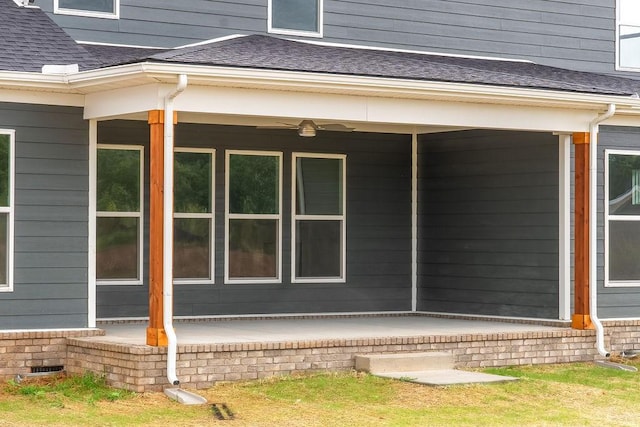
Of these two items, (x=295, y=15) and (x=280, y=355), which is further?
(x=295, y=15)

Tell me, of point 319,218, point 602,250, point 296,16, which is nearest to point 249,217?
point 319,218

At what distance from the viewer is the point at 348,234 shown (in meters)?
15.6

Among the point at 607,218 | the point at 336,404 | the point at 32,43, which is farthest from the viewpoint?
the point at 607,218

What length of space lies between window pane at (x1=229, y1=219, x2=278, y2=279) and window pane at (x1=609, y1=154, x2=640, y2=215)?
4218mm

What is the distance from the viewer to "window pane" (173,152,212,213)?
47.1ft

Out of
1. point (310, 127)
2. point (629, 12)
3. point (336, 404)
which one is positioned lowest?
point (336, 404)

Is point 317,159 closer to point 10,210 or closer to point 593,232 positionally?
point 593,232

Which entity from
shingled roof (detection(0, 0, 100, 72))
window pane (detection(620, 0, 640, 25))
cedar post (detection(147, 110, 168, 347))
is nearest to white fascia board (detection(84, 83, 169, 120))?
cedar post (detection(147, 110, 168, 347))

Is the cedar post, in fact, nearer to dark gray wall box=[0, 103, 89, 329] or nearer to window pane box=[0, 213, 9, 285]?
dark gray wall box=[0, 103, 89, 329]

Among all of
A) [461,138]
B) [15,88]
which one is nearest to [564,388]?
[461,138]

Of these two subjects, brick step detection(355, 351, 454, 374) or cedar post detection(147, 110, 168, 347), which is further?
brick step detection(355, 351, 454, 374)

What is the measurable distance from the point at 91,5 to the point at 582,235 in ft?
20.5

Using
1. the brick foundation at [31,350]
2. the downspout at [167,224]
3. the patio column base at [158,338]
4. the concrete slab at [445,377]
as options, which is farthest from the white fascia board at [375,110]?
the concrete slab at [445,377]

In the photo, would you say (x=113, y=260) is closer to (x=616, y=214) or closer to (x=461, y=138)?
(x=461, y=138)
